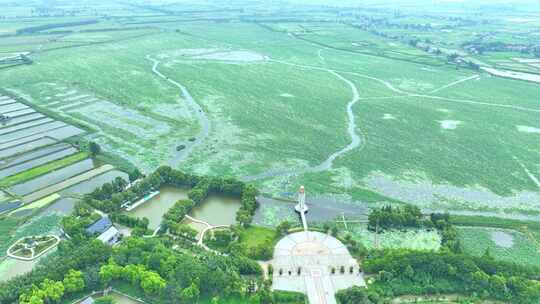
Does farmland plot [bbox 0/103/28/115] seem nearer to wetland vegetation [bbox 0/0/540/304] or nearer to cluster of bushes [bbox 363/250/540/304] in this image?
wetland vegetation [bbox 0/0/540/304]

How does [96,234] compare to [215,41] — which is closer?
[96,234]

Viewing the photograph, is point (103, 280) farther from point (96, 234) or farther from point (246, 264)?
point (246, 264)

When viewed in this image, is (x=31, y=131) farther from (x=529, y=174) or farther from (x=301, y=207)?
(x=529, y=174)

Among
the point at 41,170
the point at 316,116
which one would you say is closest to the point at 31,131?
the point at 41,170

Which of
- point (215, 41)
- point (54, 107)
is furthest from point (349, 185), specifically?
point (215, 41)

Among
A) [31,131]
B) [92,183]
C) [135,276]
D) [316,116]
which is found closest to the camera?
[135,276]

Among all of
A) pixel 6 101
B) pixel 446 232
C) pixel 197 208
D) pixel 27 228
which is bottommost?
pixel 197 208
